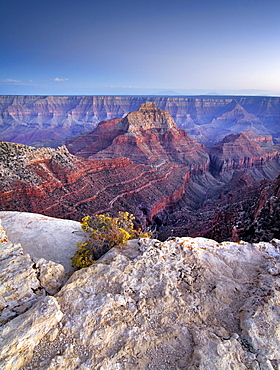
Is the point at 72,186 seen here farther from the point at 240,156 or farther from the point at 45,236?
the point at 240,156

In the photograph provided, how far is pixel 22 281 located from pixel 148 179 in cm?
4507

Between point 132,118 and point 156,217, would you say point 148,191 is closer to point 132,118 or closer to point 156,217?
point 156,217

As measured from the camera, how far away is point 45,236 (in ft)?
38.8

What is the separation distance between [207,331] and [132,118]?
2996 inches

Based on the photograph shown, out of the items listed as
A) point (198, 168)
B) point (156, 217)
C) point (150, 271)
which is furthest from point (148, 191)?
point (150, 271)

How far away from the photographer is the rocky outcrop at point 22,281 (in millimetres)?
6258

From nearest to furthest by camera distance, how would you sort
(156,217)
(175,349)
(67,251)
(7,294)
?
(175,349) < (7,294) < (67,251) < (156,217)

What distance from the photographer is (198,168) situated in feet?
254

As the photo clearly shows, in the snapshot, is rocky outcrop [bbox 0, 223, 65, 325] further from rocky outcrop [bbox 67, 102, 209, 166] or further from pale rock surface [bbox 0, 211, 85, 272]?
rocky outcrop [bbox 67, 102, 209, 166]

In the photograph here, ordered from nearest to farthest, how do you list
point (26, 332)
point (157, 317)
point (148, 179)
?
point (26, 332)
point (157, 317)
point (148, 179)

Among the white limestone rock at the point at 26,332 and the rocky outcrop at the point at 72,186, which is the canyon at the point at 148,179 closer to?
the rocky outcrop at the point at 72,186

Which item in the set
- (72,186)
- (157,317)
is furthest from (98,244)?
(72,186)

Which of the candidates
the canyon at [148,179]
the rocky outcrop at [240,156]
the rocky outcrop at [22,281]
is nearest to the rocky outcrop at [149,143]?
the canyon at [148,179]

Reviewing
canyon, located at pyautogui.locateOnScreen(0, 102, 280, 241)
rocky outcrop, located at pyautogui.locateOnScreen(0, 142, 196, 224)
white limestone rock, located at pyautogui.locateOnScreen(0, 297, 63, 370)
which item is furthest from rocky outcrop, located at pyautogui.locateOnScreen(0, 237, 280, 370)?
rocky outcrop, located at pyautogui.locateOnScreen(0, 142, 196, 224)
